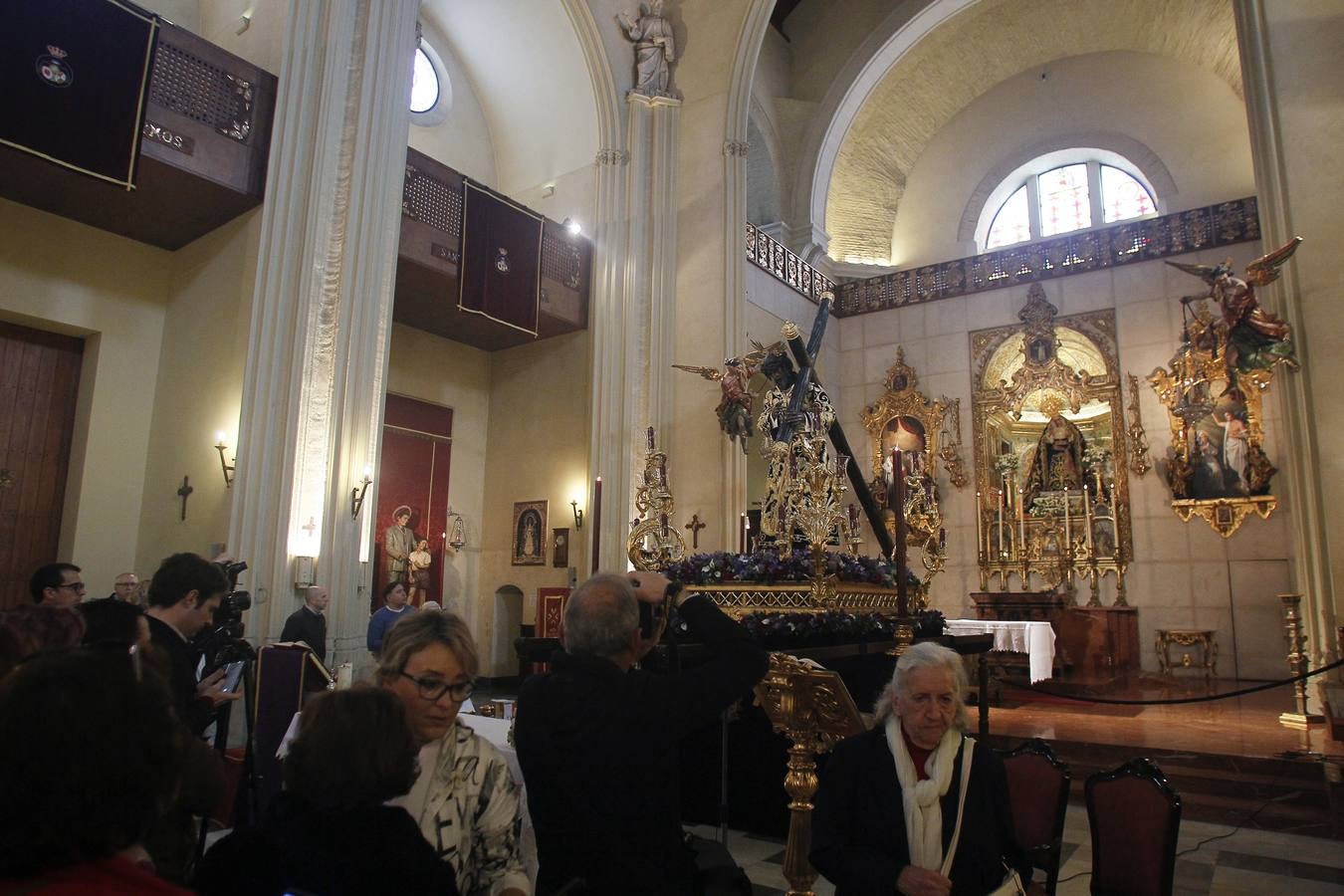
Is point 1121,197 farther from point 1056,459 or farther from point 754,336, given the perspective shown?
point 754,336

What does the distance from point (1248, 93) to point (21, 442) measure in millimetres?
13714

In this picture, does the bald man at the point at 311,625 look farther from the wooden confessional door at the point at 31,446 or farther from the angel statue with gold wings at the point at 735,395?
the angel statue with gold wings at the point at 735,395

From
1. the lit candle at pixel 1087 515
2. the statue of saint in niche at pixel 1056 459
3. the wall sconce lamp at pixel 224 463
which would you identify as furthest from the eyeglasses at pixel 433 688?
the statue of saint in niche at pixel 1056 459

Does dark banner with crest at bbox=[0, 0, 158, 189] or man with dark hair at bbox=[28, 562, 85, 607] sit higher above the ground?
dark banner with crest at bbox=[0, 0, 158, 189]

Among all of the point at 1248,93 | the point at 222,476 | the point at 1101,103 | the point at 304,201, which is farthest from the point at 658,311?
the point at 1101,103

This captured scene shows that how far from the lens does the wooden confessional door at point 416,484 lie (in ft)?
41.0

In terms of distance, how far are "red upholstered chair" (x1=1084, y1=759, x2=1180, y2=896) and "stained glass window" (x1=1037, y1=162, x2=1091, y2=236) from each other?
53.2ft

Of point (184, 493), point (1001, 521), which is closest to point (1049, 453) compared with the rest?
point (1001, 521)

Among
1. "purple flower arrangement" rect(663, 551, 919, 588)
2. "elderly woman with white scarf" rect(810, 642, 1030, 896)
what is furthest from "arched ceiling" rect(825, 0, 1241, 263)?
"elderly woman with white scarf" rect(810, 642, 1030, 896)

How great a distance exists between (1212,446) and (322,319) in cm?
1309

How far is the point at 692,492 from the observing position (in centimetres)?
1296

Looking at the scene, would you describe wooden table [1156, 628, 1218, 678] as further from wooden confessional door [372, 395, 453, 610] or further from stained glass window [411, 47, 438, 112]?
stained glass window [411, 47, 438, 112]

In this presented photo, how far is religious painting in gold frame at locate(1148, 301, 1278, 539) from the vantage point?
13.1m

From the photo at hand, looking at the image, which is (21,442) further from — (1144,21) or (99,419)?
(1144,21)
